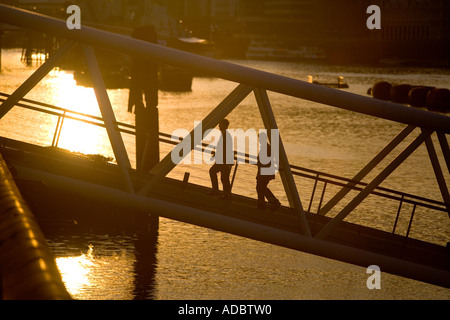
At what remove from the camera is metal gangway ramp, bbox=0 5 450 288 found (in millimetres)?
16516

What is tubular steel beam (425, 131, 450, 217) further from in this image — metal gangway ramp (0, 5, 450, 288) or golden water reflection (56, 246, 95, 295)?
golden water reflection (56, 246, 95, 295)

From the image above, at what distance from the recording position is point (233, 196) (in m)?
20.5

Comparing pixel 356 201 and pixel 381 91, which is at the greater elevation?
pixel 381 91

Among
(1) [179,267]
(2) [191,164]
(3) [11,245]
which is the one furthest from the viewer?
(2) [191,164]

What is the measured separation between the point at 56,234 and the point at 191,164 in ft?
93.9

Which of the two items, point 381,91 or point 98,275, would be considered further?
point 381,91

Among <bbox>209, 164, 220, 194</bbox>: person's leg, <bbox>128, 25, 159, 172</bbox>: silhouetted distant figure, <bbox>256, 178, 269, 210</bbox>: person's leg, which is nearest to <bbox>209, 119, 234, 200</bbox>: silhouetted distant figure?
<bbox>209, 164, 220, 194</bbox>: person's leg

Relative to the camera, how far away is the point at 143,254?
3575 cm

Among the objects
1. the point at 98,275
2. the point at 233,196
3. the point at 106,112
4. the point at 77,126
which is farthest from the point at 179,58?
the point at 77,126

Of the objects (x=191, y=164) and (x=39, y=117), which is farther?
(x=39, y=117)

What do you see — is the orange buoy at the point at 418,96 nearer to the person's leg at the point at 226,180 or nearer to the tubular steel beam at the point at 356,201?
the tubular steel beam at the point at 356,201

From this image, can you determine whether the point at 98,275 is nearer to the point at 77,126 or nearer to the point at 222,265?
the point at 222,265
